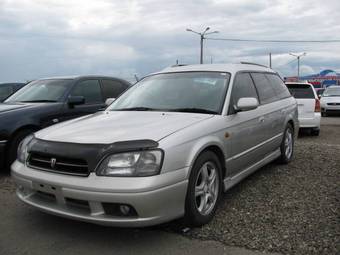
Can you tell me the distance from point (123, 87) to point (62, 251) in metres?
5.35

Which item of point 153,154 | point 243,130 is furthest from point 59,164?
point 243,130

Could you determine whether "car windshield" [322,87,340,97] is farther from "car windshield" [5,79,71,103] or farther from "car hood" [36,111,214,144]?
"car hood" [36,111,214,144]

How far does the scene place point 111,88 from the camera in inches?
316

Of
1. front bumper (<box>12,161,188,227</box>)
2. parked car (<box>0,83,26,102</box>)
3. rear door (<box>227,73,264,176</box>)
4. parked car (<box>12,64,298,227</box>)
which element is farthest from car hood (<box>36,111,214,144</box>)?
parked car (<box>0,83,26,102</box>)

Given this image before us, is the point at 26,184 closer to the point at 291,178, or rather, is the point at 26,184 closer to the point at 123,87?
the point at 291,178

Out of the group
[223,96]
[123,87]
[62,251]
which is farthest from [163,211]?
[123,87]

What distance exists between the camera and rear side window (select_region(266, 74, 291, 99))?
623cm

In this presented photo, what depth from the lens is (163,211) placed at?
3316 mm

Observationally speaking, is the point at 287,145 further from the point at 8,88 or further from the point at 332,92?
the point at 332,92

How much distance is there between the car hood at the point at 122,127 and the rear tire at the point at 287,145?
8.56 ft

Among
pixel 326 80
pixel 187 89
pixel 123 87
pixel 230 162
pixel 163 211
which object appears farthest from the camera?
pixel 326 80

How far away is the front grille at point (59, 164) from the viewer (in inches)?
131

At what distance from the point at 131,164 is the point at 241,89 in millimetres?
2234

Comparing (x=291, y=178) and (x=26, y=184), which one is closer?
(x=26, y=184)
